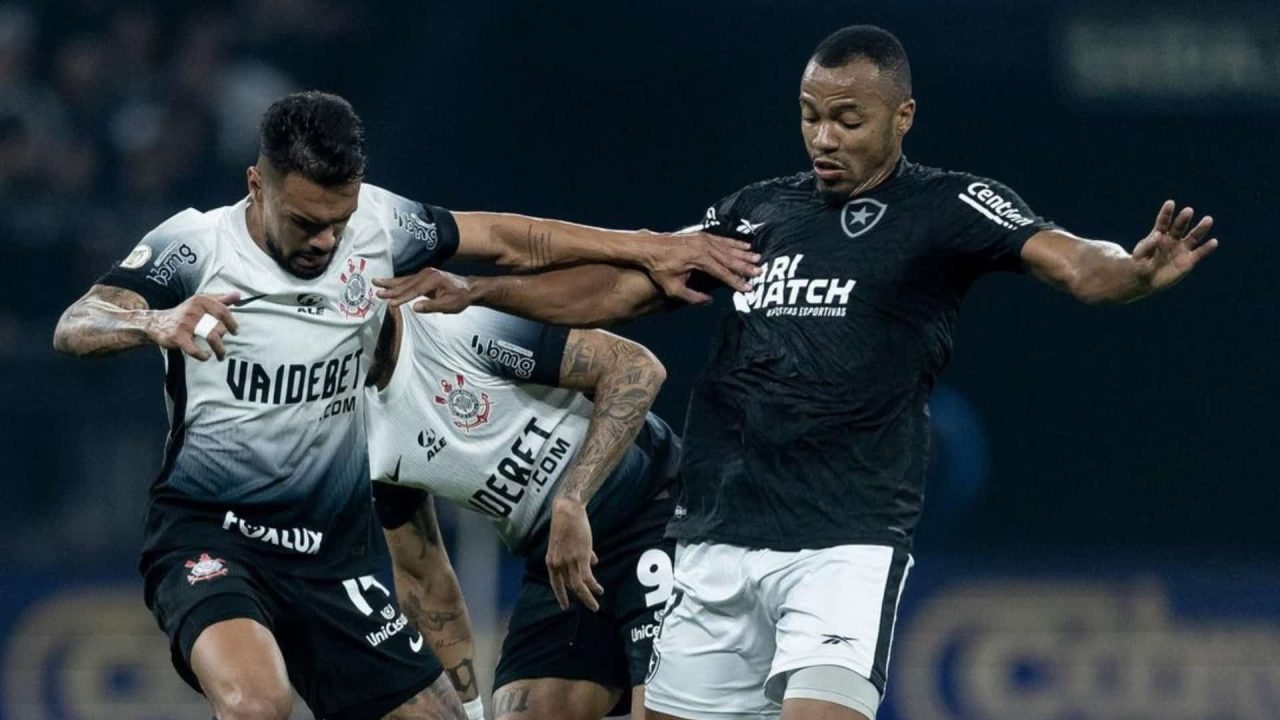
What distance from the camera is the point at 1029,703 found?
31.6ft

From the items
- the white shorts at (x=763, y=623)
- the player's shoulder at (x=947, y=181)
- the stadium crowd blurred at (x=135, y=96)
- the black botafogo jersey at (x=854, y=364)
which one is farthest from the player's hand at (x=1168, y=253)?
the stadium crowd blurred at (x=135, y=96)

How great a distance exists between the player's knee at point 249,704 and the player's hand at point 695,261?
153 cm

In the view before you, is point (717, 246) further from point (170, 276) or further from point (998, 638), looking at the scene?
point (998, 638)

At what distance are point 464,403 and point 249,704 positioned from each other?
1510mm

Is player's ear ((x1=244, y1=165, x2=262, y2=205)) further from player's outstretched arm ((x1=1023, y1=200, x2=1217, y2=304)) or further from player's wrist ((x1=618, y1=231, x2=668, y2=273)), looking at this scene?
player's outstretched arm ((x1=1023, y1=200, x2=1217, y2=304))

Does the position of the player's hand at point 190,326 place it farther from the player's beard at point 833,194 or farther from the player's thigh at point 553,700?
the player's thigh at point 553,700

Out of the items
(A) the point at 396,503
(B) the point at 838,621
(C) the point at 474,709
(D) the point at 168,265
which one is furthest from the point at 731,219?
(C) the point at 474,709

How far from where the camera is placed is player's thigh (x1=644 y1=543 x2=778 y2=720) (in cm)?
557

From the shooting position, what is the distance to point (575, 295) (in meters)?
6.01

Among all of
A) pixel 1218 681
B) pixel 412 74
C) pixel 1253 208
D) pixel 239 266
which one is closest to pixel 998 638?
pixel 1218 681

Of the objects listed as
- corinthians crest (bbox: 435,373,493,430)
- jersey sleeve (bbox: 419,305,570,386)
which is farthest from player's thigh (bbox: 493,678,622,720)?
jersey sleeve (bbox: 419,305,570,386)

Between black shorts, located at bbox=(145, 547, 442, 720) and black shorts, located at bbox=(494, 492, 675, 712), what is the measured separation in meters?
0.72

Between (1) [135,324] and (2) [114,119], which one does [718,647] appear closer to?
(1) [135,324]

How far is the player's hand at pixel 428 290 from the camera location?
5.86 meters
